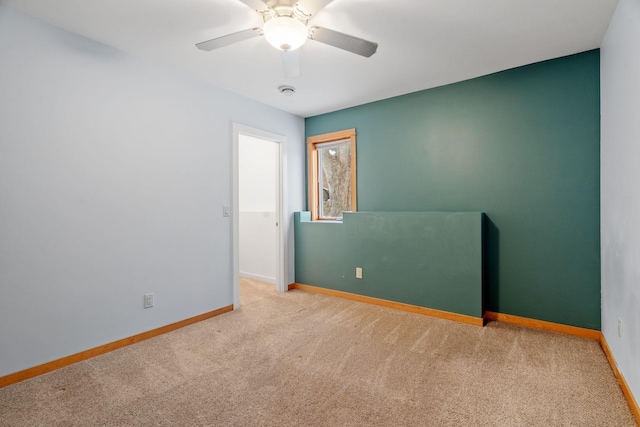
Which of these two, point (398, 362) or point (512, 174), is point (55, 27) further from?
point (512, 174)

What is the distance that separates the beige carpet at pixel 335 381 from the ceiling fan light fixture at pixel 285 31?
2.10 m

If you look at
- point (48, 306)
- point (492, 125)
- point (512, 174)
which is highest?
point (492, 125)

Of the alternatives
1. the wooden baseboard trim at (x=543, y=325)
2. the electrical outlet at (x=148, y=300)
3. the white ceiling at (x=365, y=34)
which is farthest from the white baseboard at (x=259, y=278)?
the wooden baseboard trim at (x=543, y=325)

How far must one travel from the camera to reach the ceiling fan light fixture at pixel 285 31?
1815mm

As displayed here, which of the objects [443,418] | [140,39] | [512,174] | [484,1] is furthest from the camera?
[512,174]

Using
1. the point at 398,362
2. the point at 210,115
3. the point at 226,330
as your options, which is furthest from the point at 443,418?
the point at 210,115

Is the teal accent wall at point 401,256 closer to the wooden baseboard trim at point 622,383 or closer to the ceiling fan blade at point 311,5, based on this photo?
the wooden baseboard trim at point 622,383

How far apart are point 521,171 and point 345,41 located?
210 centimetres

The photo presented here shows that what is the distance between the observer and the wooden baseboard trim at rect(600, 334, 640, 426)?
1688 mm

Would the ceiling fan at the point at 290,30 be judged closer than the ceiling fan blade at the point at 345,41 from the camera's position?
Yes

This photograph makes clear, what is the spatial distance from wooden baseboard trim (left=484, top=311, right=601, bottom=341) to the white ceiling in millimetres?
2347

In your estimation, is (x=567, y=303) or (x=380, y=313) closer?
(x=567, y=303)

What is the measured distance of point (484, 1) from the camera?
6.55ft

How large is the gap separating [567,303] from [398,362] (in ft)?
5.54
